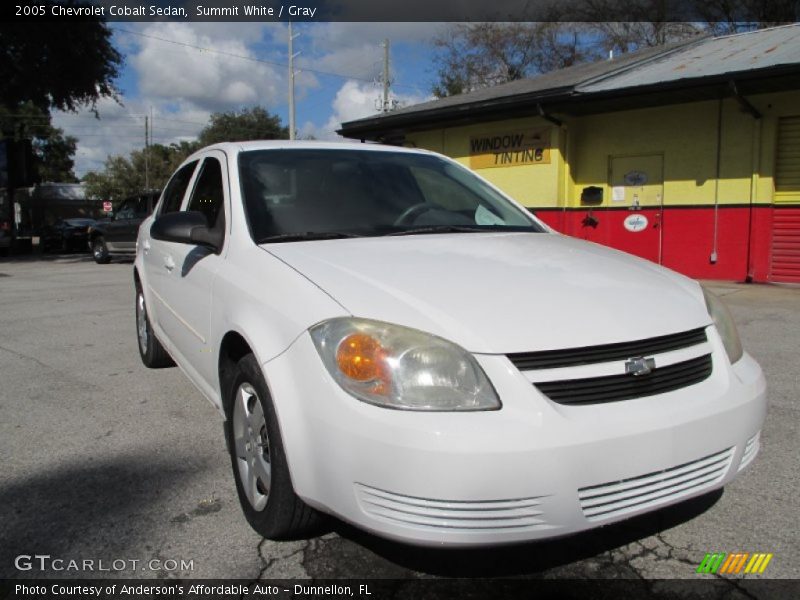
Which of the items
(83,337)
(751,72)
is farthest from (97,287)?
(751,72)

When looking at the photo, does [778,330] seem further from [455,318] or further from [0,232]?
[0,232]

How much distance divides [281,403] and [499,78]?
35280mm

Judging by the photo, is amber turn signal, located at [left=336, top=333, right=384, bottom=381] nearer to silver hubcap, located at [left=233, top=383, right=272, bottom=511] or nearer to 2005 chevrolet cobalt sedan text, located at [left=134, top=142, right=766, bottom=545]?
2005 chevrolet cobalt sedan text, located at [left=134, top=142, right=766, bottom=545]

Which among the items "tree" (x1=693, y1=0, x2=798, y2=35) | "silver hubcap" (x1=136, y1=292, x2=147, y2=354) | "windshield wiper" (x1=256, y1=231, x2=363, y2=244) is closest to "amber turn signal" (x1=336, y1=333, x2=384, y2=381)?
"windshield wiper" (x1=256, y1=231, x2=363, y2=244)

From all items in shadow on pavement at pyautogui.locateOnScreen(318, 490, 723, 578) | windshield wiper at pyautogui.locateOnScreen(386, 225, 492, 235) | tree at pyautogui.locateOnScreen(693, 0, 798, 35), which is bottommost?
shadow on pavement at pyautogui.locateOnScreen(318, 490, 723, 578)

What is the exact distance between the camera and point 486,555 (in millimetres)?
2443

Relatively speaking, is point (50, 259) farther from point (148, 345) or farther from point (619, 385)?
point (619, 385)

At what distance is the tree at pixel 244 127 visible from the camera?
197 feet

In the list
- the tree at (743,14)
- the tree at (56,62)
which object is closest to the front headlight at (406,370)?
the tree at (56,62)

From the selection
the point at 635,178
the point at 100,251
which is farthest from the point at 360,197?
the point at 100,251

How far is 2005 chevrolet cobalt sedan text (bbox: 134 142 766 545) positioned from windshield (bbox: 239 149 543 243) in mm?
→ 82

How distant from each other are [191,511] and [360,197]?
171 cm

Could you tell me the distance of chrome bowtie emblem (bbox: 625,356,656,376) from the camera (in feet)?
6.83

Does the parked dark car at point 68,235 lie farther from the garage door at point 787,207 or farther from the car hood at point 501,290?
the car hood at point 501,290
